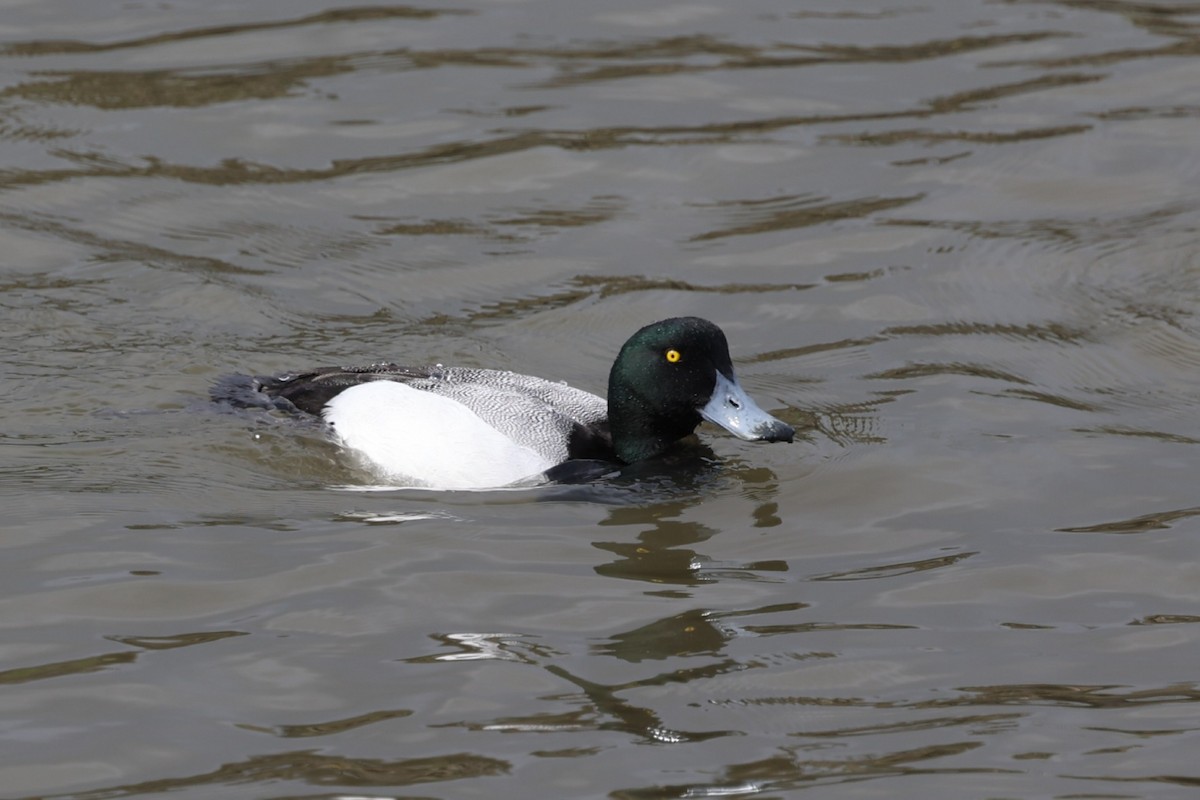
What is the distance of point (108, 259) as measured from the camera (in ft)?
34.1

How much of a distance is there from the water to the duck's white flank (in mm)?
206

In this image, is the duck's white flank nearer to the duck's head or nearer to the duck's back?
the duck's back

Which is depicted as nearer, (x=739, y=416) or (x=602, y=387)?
(x=739, y=416)


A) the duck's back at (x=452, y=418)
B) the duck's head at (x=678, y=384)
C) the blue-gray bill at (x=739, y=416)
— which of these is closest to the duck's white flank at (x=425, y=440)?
the duck's back at (x=452, y=418)

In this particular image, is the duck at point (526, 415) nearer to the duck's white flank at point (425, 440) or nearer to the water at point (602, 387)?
the duck's white flank at point (425, 440)

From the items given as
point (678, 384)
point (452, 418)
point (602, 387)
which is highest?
point (678, 384)

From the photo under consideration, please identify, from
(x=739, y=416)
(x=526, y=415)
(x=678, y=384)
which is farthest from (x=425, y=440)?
(x=739, y=416)

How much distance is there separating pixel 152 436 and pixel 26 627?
221 cm

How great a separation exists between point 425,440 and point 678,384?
1.20 m

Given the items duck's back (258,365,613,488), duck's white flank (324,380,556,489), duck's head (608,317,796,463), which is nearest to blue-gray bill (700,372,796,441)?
duck's head (608,317,796,463)

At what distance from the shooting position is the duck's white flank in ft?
25.3

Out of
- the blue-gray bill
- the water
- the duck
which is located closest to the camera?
the water

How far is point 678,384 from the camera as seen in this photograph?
7859 mm

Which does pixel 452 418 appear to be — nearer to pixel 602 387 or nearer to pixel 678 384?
pixel 678 384
